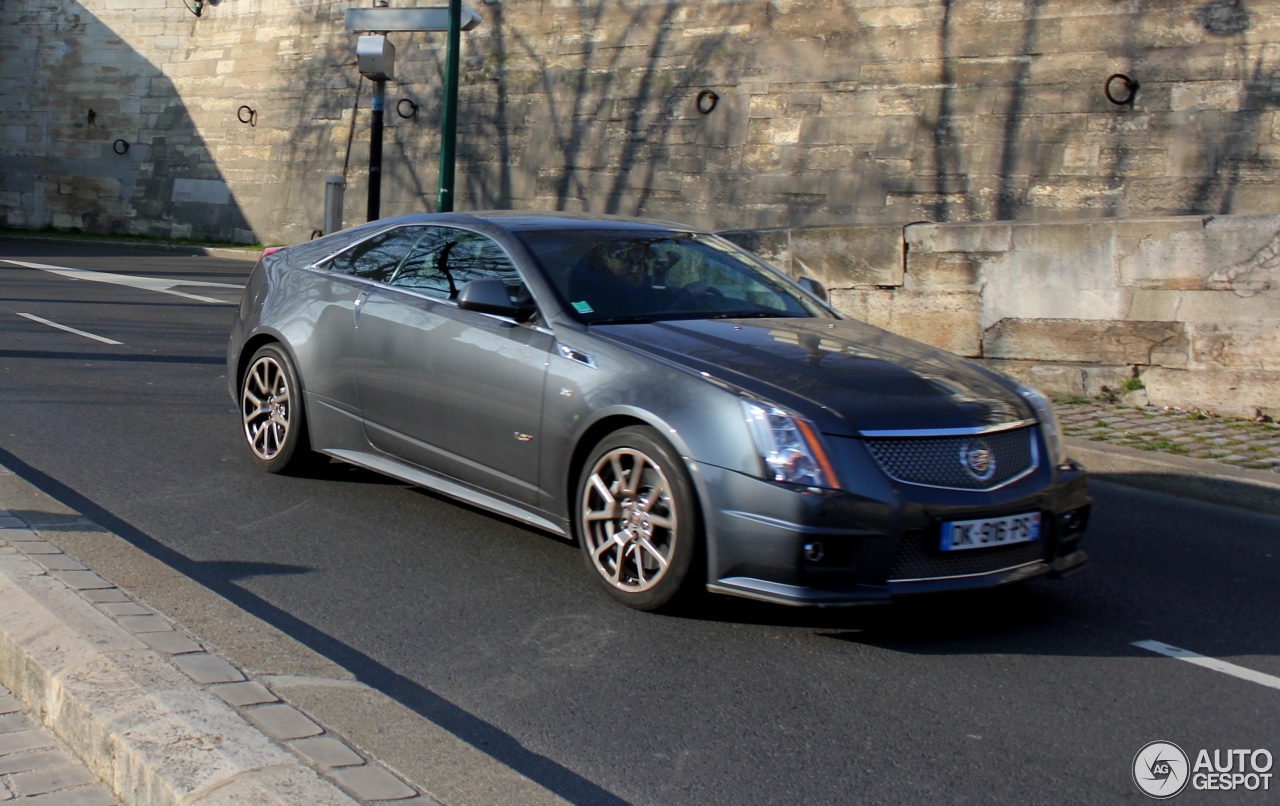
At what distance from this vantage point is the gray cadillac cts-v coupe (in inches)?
166

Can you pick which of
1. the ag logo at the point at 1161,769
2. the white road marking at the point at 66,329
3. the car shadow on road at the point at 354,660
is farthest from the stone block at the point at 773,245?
the ag logo at the point at 1161,769

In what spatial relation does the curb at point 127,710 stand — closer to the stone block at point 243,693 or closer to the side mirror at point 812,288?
the stone block at point 243,693

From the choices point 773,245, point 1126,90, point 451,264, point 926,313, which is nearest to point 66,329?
point 773,245

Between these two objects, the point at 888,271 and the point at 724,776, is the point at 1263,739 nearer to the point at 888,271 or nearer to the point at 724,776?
the point at 724,776

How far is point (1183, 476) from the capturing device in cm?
709

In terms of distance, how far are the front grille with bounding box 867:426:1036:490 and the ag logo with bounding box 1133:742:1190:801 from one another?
1.09 meters

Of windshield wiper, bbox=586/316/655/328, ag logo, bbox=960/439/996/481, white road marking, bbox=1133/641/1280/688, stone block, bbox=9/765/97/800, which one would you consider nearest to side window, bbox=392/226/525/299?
windshield wiper, bbox=586/316/655/328

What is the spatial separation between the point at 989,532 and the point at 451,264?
278 centimetres

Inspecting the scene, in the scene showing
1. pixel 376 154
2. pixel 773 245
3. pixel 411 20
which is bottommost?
pixel 773 245

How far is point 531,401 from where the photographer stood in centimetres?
504

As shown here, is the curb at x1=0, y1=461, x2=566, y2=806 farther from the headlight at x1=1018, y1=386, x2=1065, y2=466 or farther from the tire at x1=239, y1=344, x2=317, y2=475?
the headlight at x1=1018, y1=386, x2=1065, y2=466

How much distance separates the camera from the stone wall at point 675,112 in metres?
16.5

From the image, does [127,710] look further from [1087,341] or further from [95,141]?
[95,141]

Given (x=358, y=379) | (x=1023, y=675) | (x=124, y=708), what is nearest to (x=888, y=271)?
(x=358, y=379)
